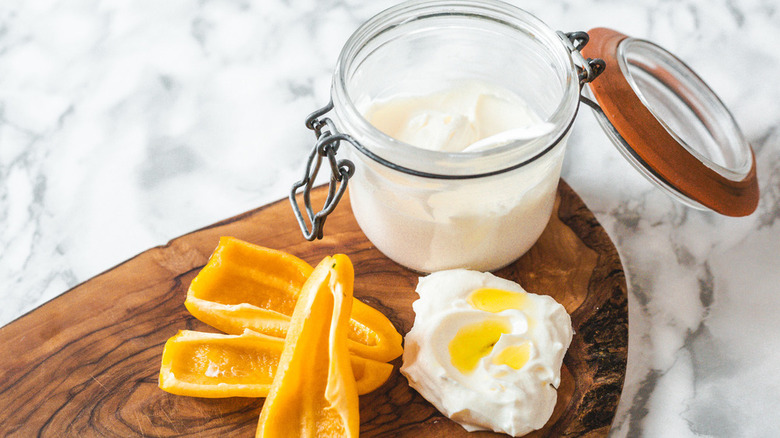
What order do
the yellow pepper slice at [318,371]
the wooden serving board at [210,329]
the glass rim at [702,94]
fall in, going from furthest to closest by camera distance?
1. the glass rim at [702,94]
2. the wooden serving board at [210,329]
3. the yellow pepper slice at [318,371]

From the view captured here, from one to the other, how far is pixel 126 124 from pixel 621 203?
1209 mm

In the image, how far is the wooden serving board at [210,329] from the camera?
3.96 ft

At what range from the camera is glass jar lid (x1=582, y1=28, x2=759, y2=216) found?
1.22 metres

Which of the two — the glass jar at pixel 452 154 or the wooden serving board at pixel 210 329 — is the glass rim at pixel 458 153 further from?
the wooden serving board at pixel 210 329

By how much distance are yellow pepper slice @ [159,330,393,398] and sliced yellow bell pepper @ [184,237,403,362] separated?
0.03 m

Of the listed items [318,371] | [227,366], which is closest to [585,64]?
[318,371]

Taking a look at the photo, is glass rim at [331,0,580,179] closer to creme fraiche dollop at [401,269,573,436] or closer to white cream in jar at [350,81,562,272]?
white cream in jar at [350,81,562,272]

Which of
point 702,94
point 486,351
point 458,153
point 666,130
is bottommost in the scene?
point 486,351

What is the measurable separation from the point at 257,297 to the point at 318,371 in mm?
237

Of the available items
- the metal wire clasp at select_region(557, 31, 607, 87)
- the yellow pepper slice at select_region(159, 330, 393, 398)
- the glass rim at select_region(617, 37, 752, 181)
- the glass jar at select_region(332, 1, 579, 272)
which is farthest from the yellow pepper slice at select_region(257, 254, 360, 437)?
the glass rim at select_region(617, 37, 752, 181)

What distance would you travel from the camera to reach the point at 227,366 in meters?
1.21

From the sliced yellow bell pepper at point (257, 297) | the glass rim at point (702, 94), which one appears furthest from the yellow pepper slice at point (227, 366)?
the glass rim at point (702, 94)

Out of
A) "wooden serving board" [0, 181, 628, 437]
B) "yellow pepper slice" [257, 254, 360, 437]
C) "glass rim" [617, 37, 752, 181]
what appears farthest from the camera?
"glass rim" [617, 37, 752, 181]

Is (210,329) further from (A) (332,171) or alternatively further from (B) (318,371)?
(A) (332,171)
